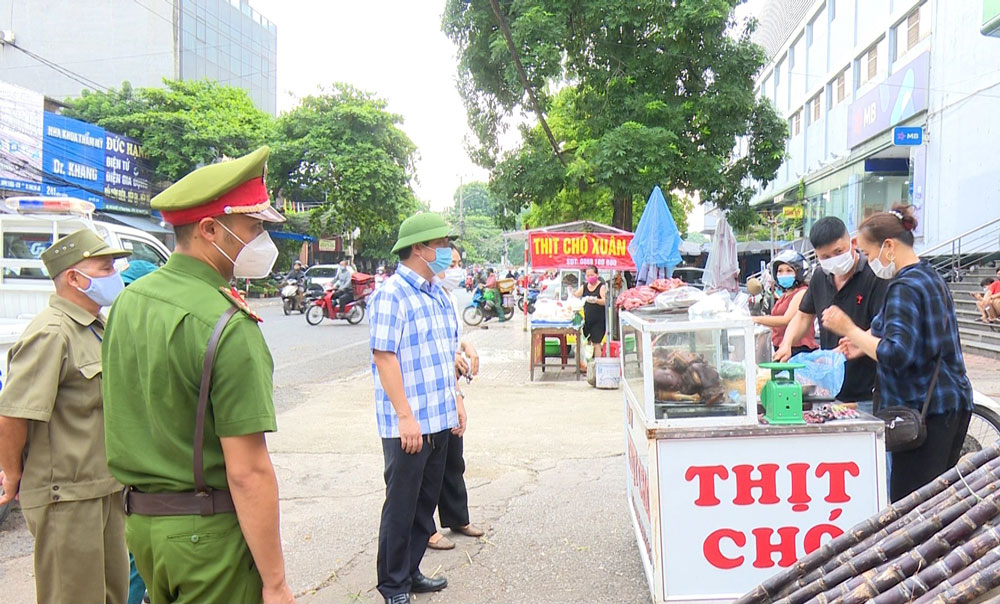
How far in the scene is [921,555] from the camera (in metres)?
1.52

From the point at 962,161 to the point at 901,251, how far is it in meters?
17.4

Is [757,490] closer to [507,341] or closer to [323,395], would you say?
[323,395]

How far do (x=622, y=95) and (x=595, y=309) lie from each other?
6.61 meters

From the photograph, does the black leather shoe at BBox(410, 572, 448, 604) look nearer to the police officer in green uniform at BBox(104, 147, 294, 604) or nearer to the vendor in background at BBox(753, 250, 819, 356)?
the police officer in green uniform at BBox(104, 147, 294, 604)

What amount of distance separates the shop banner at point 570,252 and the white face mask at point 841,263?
22.7 feet

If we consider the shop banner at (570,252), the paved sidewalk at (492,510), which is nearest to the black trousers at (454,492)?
the paved sidewalk at (492,510)

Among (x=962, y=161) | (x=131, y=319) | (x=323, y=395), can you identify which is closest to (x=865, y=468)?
(x=131, y=319)

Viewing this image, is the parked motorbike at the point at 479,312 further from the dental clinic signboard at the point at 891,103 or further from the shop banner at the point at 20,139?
the shop banner at the point at 20,139

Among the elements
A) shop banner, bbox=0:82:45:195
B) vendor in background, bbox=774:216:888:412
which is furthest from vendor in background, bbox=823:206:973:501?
shop banner, bbox=0:82:45:195

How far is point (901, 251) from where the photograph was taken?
331cm

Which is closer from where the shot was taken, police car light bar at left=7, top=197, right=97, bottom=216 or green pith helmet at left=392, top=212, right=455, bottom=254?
green pith helmet at left=392, top=212, right=455, bottom=254

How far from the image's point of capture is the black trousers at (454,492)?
427 cm

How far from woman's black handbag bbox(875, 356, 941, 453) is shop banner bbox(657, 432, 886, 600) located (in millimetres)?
155

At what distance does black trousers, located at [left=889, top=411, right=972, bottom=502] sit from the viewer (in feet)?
10.8
